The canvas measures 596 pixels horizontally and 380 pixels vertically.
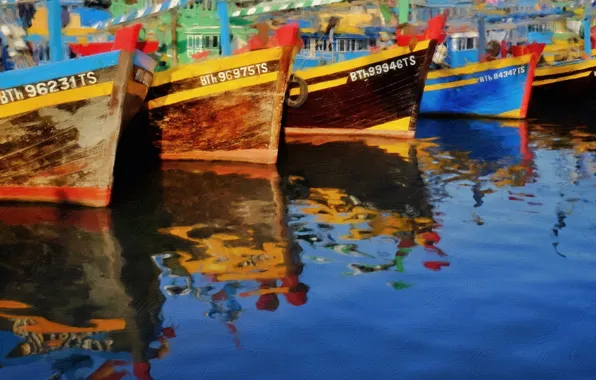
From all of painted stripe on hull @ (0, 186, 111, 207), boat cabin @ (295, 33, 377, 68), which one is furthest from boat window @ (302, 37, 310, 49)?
painted stripe on hull @ (0, 186, 111, 207)

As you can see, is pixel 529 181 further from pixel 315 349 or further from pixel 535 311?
pixel 315 349

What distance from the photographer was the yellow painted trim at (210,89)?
47.1 feet


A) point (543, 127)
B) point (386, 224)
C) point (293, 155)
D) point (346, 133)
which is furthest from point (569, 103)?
point (386, 224)

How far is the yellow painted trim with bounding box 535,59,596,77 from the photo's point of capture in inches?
1112

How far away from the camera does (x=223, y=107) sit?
14.7 m

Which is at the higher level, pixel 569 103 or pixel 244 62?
pixel 244 62

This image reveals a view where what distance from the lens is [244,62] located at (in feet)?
46.6

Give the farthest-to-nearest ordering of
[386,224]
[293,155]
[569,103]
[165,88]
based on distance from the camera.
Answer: [569,103], [293,155], [165,88], [386,224]

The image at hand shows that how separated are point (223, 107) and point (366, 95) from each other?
484 cm

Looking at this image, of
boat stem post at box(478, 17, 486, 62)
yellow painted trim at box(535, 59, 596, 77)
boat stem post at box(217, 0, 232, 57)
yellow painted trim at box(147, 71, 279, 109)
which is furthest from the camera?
yellow painted trim at box(535, 59, 596, 77)

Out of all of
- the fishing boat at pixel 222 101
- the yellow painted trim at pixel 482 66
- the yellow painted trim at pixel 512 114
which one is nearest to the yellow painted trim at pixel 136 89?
the fishing boat at pixel 222 101

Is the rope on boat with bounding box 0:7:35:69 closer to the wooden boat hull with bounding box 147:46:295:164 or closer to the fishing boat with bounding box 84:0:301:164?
the fishing boat with bounding box 84:0:301:164

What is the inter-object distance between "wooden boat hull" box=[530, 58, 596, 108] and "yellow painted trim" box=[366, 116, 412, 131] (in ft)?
35.0

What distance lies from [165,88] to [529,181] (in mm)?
6644
